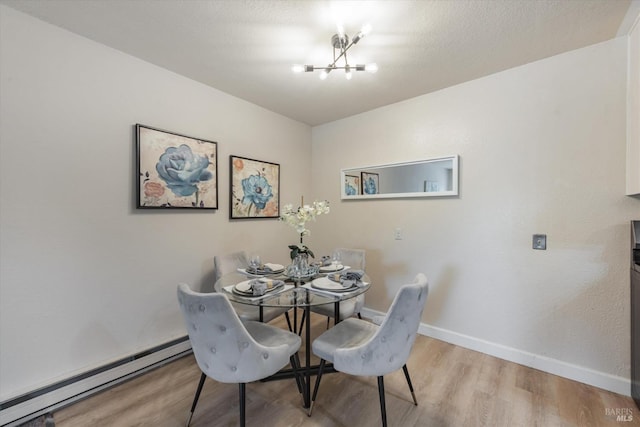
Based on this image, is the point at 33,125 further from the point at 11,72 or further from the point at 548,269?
the point at 548,269

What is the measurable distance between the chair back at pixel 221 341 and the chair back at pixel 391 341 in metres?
0.46

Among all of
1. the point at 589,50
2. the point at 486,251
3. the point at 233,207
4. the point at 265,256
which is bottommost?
the point at 265,256

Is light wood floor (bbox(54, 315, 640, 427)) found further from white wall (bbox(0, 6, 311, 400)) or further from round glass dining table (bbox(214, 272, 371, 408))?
white wall (bbox(0, 6, 311, 400))

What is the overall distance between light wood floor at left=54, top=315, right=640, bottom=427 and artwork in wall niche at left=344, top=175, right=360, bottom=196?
2026 mm

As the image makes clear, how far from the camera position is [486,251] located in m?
2.36

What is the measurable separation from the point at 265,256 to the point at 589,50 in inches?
136

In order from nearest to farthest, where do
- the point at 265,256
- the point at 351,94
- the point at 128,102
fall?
the point at 128,102 → the point at 351,94 → the point at 265,256

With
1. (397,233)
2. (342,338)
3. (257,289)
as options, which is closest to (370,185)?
(397,233)

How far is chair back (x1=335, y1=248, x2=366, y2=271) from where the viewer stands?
2.63 meters

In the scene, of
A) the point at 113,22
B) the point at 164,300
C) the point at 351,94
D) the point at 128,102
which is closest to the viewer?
the point at 113,22

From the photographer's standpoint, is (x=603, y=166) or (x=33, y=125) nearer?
(x=33, y=125)

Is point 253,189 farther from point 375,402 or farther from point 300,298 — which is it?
point 375,402

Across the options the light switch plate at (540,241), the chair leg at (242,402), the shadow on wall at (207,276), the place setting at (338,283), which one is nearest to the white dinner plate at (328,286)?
the place setting at (338,283)

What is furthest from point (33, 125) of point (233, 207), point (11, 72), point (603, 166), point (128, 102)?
point (603, 166)
